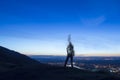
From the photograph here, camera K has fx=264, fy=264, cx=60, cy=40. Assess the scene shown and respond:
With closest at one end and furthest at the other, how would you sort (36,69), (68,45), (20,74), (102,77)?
1. (102,77)
2. (20,74)
3. (36,69)
4. (68,45)

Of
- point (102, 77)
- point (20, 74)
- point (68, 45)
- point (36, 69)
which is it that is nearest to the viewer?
point (102, 77)

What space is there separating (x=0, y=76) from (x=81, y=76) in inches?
282

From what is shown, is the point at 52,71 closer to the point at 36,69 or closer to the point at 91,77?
the point at 36,69

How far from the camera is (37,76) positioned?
21703mm

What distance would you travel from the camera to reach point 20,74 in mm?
22766

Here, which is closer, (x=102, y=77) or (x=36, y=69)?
(x=102, y=77)

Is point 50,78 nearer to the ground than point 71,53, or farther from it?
nearer to the ground

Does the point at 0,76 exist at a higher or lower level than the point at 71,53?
lower

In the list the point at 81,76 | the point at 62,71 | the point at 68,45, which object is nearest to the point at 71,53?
the point at 68,45

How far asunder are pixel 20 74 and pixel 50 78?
3187 mm

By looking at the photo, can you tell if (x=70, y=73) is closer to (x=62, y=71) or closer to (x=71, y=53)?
Answer: (x=62, y=71)

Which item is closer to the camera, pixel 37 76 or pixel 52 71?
pixel 37 76

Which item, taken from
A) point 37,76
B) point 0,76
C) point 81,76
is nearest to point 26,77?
point 37,76

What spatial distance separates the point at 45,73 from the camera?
22.9m
